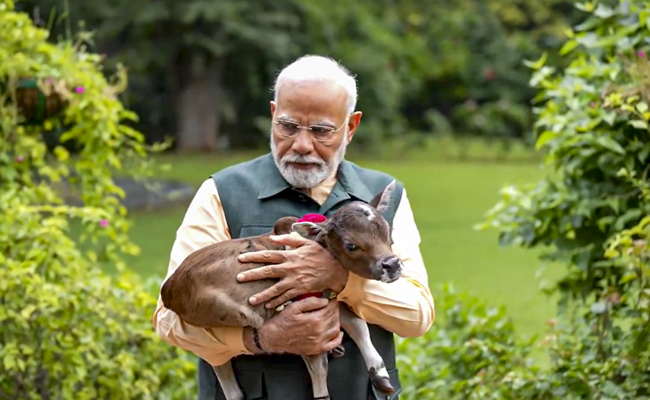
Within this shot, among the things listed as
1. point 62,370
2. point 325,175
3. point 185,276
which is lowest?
point 62,370

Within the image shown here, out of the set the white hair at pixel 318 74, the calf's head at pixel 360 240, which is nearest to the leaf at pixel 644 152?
the white hair at pixel 318 74

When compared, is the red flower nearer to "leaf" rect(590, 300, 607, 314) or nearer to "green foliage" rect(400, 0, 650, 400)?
"green foliage" rect(400, 0, 650, 400)

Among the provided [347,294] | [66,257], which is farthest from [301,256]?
[66,257]

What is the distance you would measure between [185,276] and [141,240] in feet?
29.9

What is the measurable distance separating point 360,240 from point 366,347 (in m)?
0.36

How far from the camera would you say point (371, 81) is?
24250 millimetres

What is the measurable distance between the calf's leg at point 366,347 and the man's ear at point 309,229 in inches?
9.5

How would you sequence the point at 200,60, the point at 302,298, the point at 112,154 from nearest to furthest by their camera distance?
the point at 302,298 < the point at 112,154 < the point at 200,60

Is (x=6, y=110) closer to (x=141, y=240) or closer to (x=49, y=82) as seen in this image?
(x=49, y=82)

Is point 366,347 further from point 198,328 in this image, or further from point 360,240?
point 198,328

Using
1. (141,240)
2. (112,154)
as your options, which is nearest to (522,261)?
(141,240)

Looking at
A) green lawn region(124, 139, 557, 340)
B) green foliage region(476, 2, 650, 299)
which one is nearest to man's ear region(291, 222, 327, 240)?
green foliage region(476, 2, 650, 299)

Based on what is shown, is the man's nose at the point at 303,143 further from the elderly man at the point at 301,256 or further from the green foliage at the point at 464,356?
the green foliage at the point at 464,356

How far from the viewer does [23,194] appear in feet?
16.3
